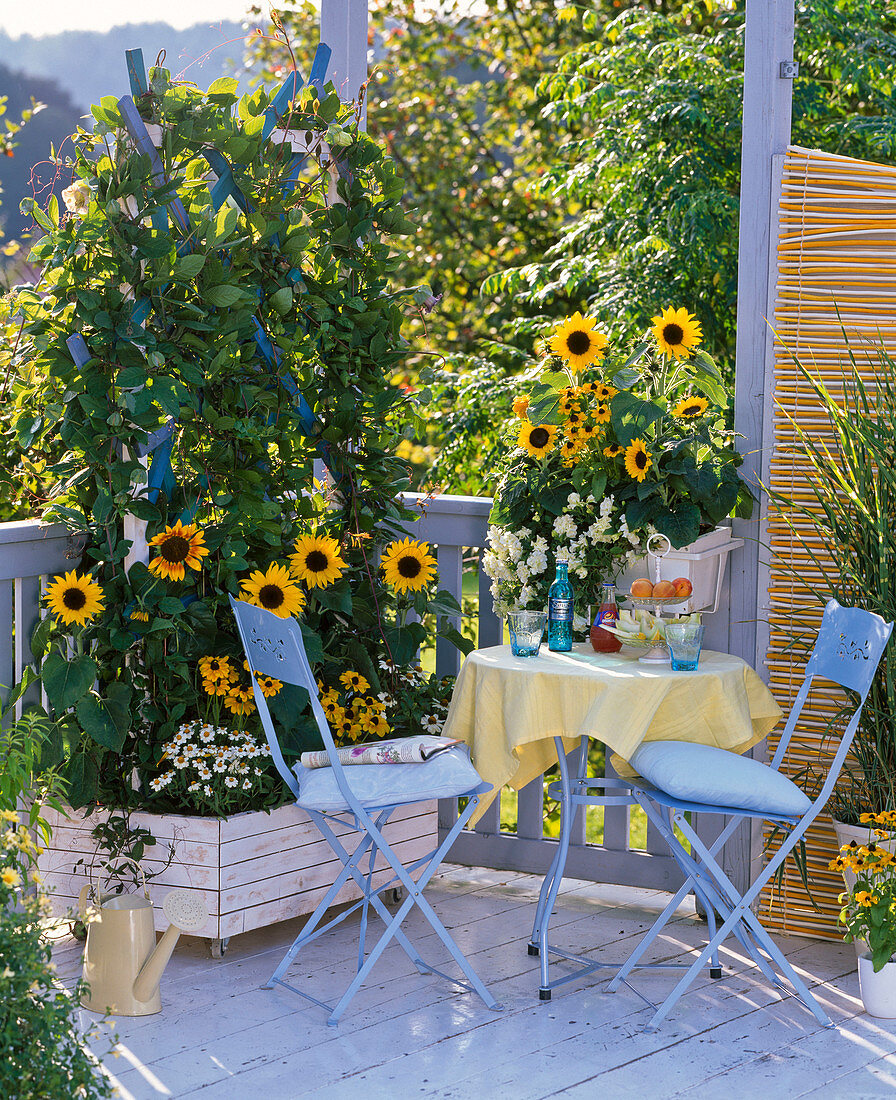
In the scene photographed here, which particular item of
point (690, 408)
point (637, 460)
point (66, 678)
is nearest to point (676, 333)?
point (690, 408)

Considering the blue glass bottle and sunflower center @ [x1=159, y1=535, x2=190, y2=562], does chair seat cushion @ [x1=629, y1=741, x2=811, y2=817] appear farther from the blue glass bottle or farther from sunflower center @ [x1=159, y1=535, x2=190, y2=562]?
sunflower center @ [x1=159, y1=535, x2=190, y2=562]

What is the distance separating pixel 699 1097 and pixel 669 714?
2.73 feet

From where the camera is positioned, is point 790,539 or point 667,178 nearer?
point 790,539

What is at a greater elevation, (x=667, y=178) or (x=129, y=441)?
(x=667, y=178)

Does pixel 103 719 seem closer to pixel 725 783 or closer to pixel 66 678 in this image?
pixel 66 678

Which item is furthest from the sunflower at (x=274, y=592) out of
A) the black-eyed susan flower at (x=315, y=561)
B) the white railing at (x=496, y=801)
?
the white railing at (x=496, y=801)

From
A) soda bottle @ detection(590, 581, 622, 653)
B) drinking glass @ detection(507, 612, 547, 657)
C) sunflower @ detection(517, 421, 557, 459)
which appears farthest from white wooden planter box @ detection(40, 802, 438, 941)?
sunflower @ detection(517, 421, 557, 459)

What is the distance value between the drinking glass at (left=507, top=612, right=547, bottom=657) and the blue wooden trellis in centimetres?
80

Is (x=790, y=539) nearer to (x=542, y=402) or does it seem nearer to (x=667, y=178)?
(x=542, y=402)

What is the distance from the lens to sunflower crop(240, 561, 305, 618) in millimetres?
3242

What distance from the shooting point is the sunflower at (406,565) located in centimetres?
351

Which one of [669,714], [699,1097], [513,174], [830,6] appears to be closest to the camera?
[699,1097]

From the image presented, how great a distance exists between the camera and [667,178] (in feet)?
17.6

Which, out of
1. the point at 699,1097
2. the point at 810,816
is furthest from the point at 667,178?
the point at 699,1097
